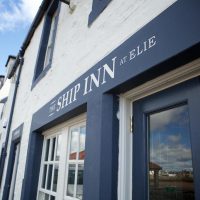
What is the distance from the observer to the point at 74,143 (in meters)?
3.63

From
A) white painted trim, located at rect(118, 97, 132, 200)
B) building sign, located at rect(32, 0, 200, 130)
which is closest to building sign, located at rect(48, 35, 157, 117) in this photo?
building sign, located at rect(32, 0, 200, 130)

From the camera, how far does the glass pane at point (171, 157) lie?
1.88 meters

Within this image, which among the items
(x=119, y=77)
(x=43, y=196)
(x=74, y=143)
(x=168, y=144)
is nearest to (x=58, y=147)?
(x=74, y=143)

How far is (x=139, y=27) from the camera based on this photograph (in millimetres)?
2410

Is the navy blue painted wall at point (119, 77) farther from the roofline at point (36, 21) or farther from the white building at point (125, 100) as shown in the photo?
the roofline at point (36, 21)

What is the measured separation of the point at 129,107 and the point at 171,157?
0.75 metres

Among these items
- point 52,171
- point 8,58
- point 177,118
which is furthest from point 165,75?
point 8,58

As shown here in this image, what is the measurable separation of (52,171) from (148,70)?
2866mm

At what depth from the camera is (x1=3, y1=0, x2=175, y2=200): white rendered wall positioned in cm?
253

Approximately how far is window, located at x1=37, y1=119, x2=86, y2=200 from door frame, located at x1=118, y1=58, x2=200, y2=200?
944 mm

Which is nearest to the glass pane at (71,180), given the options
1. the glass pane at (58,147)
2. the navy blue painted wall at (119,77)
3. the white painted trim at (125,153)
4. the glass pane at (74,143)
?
the glass pane at (74,143)

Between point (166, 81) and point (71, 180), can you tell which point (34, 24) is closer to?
point (71, 180)

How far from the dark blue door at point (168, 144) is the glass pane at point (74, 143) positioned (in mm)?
1338

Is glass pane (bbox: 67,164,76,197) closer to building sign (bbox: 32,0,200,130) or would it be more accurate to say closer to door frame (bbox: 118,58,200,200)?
building sign (bbox: 32,0,200,130)
